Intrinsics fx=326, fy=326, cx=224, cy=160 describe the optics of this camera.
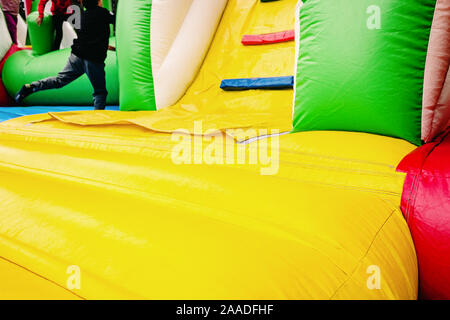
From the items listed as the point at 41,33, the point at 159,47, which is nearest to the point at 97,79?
the point at 159,47

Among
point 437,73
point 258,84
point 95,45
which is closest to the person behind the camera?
point 437,73

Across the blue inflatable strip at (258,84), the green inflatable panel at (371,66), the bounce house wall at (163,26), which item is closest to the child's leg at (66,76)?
the bounce house wall at (163,26)

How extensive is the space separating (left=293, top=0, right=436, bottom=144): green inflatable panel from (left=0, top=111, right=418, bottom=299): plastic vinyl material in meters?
0.08

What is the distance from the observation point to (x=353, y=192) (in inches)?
19.5

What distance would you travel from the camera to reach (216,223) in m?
0.39

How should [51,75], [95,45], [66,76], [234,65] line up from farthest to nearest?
[51,75]
[66,76]
[95,45]
[234,65]

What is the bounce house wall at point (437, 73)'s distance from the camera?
69 cm

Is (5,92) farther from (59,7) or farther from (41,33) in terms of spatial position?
(59,7)

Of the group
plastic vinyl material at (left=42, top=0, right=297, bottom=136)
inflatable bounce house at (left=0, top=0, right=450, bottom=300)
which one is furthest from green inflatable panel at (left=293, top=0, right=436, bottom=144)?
plastic vinyl material at (left=42, top=0, right=297, bottom=136)

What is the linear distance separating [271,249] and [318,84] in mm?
560

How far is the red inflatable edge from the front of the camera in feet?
4.24

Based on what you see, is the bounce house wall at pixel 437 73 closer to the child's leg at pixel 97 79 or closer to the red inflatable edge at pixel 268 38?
the red inflatable edge at pixel 268 38

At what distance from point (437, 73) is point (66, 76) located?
2078mm
